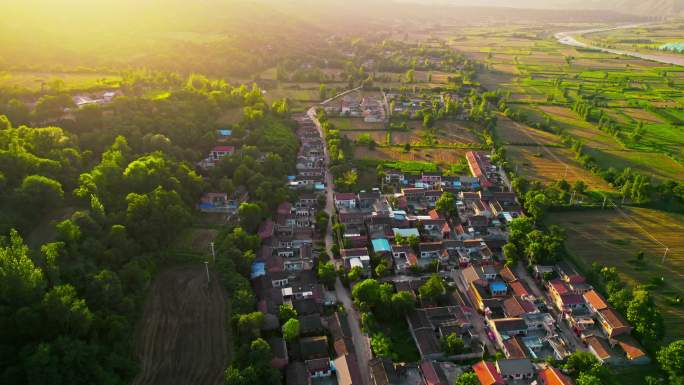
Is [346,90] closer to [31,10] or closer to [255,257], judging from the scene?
[255,257]

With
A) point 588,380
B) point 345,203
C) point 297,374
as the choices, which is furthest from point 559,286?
point 297,374

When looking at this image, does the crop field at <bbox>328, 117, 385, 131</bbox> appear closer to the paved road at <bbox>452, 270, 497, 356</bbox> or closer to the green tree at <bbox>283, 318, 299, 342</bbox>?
the paved road at <bbox>452, 270, 497, 356</bbox>

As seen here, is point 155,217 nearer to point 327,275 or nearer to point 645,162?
point 327,275

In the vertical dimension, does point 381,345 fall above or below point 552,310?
above

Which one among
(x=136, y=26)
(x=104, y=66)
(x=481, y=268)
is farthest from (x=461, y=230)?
(x=136, y=26)

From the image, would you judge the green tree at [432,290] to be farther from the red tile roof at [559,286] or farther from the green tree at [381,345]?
the red tile roof at [559,286]

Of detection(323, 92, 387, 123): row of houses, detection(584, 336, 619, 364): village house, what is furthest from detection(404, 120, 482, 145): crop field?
detection(584, 336, 619, 364): village house

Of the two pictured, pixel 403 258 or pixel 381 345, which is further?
pixel 403 258
